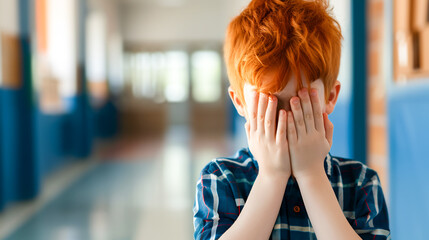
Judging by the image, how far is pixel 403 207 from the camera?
4.93 ft

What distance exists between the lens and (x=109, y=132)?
9922mm

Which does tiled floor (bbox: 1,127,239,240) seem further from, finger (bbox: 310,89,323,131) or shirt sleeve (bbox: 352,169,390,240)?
finger (bbox: 310,89,323,131)

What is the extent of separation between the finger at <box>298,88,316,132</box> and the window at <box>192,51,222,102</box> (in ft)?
37.2

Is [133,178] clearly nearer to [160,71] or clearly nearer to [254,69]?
[254,69]

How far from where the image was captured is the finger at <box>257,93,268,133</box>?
79 centimetres

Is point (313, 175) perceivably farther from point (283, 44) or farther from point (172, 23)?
point (172, 23)

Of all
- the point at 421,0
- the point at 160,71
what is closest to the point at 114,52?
the point at 160,71

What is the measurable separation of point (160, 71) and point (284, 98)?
37.5 ft

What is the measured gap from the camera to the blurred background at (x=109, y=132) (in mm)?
1502

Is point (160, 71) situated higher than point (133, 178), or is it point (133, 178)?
point (160, 71)

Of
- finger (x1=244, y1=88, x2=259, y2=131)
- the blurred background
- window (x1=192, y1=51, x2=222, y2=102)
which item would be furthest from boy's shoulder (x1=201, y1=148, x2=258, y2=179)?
window (x1=192, y1=51, x2=222, y2=102)

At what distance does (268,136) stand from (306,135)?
0.23 feet

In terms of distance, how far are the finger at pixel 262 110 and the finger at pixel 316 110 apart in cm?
9

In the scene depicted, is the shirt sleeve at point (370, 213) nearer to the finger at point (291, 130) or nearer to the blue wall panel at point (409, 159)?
the finger at point (291, 130)
